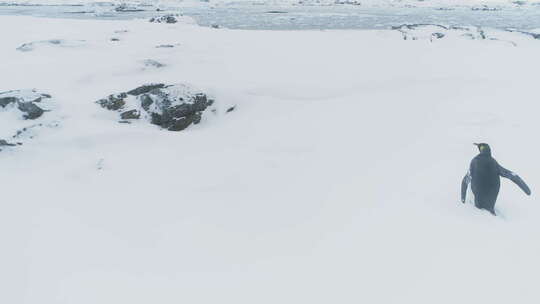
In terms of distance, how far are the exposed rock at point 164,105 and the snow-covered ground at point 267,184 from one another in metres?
0.28

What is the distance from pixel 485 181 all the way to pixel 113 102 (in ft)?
22.7

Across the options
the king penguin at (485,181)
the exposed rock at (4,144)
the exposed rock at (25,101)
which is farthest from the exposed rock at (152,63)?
the king penguin at (485,181)

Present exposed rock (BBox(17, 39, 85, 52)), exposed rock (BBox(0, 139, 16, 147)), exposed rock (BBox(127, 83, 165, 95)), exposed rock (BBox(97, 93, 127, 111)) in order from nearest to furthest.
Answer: exposed rock (BBox(0, 139, 16, 147))
exposed rock (BBox(97, 93, 127, 111))
exposed rock (BBox(127, 83, 165, 95))
exposed rock (BBox(17, 39, 85, 52))

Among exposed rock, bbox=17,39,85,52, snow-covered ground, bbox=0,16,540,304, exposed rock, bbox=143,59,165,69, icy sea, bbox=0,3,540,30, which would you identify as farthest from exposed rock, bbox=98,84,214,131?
icy sea, bbox=0,3,540,30

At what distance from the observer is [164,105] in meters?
8.20

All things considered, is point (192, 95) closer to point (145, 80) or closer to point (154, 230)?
point (145, 80)

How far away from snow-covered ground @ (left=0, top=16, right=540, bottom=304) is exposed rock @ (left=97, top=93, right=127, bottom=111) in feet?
0.64

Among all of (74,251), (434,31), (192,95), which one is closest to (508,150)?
(192,95)

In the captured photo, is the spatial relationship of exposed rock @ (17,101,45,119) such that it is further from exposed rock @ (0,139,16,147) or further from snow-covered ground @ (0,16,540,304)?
exposed rock @ (0,139,16,147)

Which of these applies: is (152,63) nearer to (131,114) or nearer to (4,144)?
(131,114)

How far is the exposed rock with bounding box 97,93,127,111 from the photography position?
8.20 metres

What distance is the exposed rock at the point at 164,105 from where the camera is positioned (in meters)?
8.16

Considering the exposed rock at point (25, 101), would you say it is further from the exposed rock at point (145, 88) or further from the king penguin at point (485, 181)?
the king penguin at point (485, 181)

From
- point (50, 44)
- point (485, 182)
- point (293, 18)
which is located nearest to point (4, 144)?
point (50, 44)
